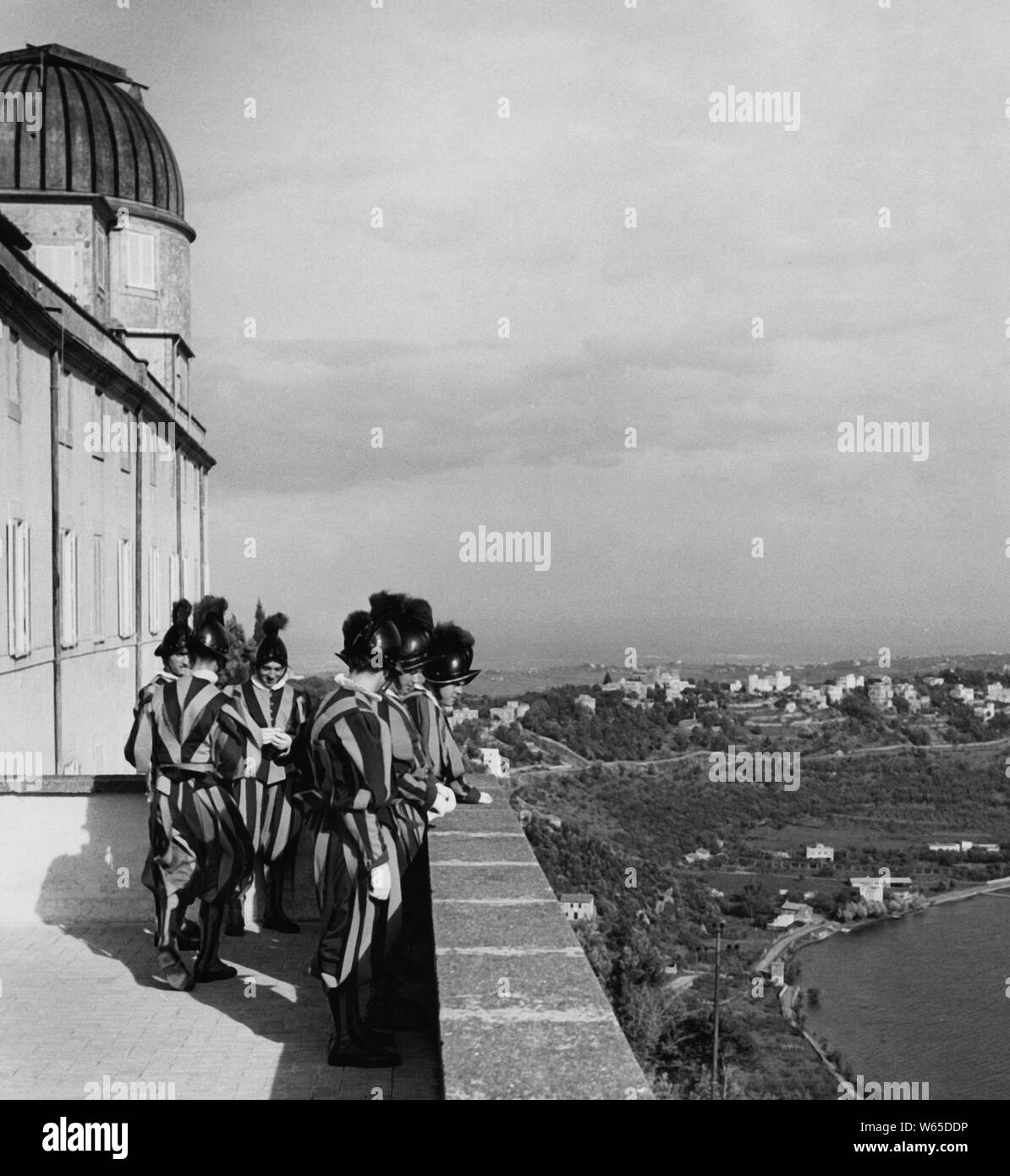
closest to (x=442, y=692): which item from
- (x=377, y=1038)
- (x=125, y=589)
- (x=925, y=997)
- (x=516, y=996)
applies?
(x=377, y=1038)

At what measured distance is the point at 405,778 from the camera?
219 inches

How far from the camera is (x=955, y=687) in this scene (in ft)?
380

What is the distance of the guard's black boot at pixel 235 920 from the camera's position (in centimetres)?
763

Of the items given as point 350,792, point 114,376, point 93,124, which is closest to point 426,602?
point 350,792

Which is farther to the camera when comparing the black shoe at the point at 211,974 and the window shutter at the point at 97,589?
the window shutter at the point at 97,589

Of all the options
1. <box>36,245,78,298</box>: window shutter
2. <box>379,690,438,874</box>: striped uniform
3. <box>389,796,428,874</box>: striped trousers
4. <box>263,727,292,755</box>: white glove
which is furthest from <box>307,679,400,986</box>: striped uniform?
<box>36,245,78,298</box>: window shutter

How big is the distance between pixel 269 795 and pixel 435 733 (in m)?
1.30

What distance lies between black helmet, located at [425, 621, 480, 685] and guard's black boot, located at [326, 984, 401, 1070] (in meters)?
2.17

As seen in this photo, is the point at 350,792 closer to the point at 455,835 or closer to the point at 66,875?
the point at 455,835

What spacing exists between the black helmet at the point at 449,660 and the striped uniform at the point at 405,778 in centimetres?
121

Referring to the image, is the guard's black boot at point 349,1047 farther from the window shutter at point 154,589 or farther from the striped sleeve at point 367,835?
the window shutter at point 154,589

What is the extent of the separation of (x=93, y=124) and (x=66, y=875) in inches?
1179

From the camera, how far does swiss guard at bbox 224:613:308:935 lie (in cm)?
767

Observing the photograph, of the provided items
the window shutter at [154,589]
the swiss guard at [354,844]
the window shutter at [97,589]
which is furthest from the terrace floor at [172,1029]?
the window shutter at [154,589]
